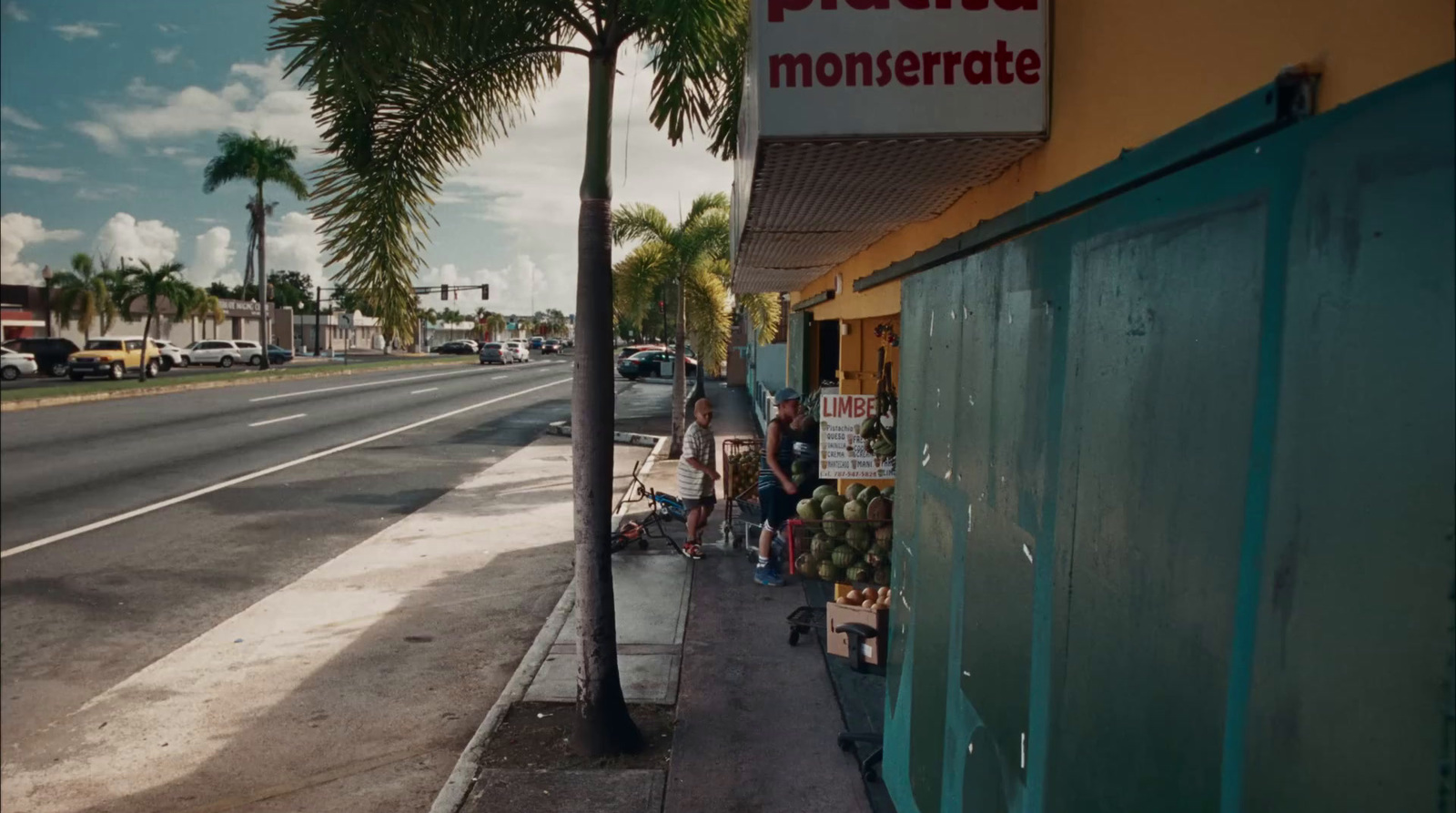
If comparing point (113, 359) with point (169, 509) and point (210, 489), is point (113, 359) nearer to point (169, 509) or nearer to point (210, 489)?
point (210, 489)

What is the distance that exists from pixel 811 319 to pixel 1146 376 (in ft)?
40.2

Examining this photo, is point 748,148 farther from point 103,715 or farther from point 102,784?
point 103,715

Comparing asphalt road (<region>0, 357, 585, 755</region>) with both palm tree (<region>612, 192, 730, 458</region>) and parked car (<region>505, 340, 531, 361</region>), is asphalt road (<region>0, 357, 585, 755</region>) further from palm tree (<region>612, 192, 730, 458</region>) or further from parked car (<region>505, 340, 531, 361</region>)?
parked car (<region>505, 340, 531, 361</region>)

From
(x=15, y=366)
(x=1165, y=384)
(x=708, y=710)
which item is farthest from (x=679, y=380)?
(x=15, y=366)

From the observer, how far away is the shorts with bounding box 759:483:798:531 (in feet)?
31.2

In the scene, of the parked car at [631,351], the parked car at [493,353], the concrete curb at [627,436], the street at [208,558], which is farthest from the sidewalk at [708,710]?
the parked car at [493,353]

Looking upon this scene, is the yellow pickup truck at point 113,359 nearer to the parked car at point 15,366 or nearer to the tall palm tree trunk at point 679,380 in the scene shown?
the parked car at point 15,366

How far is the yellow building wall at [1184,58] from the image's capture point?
173 cm

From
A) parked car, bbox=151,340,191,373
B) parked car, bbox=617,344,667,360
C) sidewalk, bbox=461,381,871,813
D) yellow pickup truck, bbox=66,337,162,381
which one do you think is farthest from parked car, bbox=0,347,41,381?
parked car, bbox=617,344,667,360

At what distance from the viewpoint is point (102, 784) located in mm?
5125

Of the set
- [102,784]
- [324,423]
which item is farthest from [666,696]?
[324,423]

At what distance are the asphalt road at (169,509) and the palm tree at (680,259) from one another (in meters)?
Answer: 3.98

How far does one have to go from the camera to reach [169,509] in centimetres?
1241

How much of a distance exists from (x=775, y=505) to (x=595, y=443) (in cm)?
406
